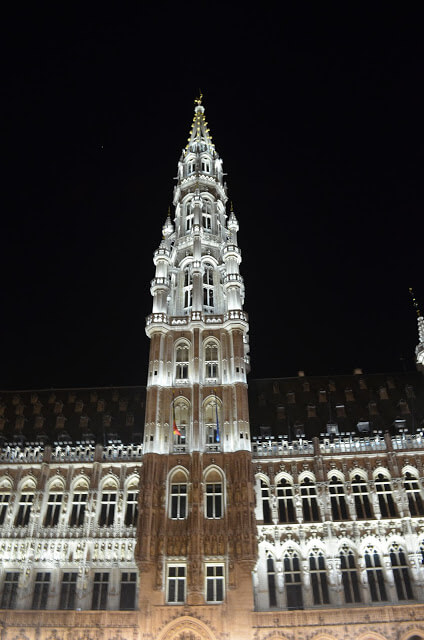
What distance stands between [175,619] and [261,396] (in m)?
A: 23.2

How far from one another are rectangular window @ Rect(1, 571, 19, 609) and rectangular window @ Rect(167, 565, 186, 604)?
1214 cm

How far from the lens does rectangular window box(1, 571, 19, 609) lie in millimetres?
44822

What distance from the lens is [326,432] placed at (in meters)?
53.2

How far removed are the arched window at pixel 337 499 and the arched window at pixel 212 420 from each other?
10.1 meters

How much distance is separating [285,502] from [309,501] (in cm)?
194

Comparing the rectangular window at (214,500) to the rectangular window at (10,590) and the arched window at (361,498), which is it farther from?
the rectangular window at (10,590)

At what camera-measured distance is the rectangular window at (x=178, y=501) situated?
45688 millimetres

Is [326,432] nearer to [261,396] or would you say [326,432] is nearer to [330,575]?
[261,396]

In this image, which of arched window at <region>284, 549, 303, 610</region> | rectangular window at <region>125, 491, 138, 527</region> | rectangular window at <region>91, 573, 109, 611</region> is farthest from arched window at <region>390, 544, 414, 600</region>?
rectangular window at <region>91, 573, 109, 611</region>

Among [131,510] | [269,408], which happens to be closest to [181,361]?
[269,408]

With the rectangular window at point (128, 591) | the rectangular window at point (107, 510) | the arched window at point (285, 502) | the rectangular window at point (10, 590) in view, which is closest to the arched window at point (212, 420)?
the arched window at point (285, 502)

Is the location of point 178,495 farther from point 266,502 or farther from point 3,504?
point 3,504

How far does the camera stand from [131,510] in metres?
48.3

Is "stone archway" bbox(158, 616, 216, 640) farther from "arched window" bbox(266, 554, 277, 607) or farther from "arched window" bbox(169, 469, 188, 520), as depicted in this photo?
"arched window" bbox(169, 469, 188, 520)
